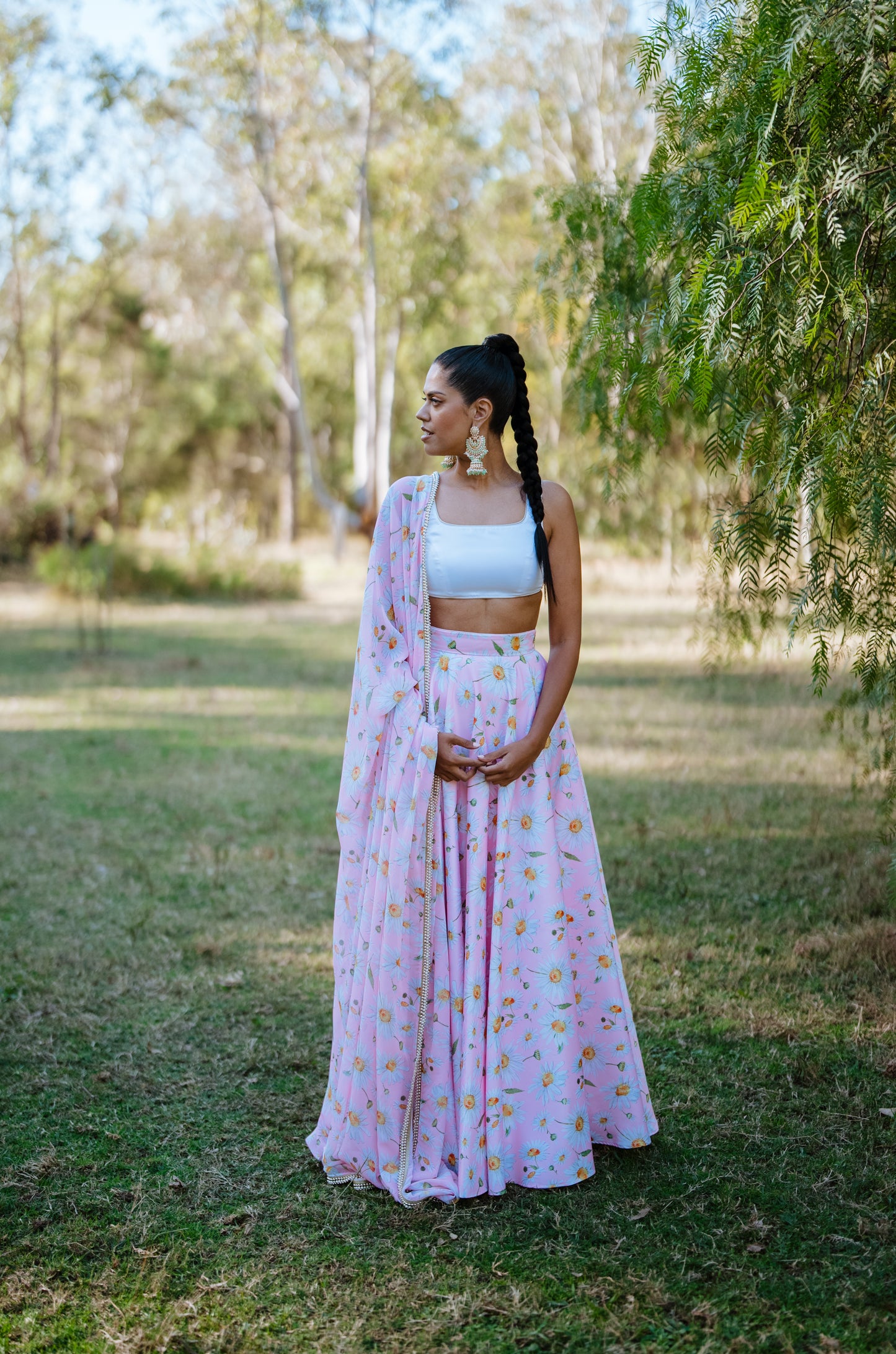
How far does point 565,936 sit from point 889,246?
199 centimetres

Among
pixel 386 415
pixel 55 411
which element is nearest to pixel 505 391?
pixel 386 415

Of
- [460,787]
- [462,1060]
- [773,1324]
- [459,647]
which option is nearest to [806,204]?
[459,647]

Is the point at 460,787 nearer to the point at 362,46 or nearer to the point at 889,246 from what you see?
the point at 889,246

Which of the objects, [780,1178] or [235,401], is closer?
[780,1178]

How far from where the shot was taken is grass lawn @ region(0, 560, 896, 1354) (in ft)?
8.41

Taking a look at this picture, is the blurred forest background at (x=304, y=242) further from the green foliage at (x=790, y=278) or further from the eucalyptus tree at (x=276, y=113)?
the green foliage at (x=790, y=278)

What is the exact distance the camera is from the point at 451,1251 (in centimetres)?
276

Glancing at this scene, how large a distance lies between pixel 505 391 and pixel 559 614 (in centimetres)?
60

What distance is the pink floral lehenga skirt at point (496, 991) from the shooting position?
9.80ft

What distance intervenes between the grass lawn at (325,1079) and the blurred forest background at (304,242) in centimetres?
814

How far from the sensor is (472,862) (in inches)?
120

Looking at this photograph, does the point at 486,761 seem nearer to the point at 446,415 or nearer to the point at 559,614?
the point at 559,614

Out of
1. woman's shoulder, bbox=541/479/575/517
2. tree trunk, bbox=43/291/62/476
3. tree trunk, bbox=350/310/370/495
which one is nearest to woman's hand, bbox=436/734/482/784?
woman's shoulder, bbox=541/479/575/517

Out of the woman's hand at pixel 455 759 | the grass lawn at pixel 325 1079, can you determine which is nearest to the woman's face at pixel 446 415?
the woman's hand at pixel 455 759
